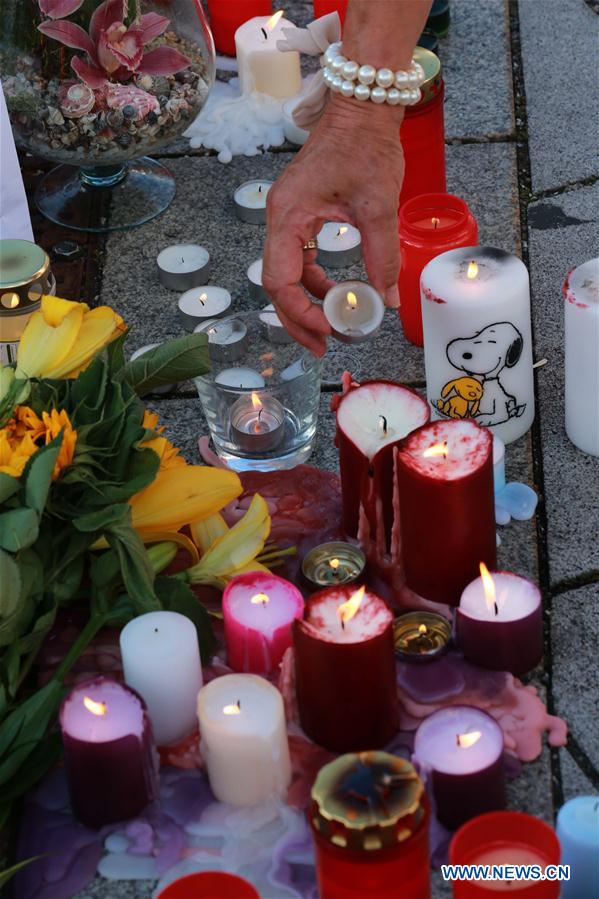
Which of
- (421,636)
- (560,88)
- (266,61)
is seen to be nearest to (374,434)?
(421,636)

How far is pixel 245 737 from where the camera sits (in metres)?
1.20

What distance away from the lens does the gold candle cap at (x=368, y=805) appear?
3.43ft

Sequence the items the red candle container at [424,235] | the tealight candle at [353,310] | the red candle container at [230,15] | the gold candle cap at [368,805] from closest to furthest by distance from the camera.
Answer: the gold candle cap at [368,805] < the tealight candle at [353,310] < the red candle container at [424,235] < the red candle container at [230,15]

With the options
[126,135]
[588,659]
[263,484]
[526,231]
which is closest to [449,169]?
[526,231]

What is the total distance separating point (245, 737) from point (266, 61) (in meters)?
1.55

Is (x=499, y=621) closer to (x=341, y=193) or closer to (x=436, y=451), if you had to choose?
(x=436, y=451)

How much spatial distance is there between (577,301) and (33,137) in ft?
3.24

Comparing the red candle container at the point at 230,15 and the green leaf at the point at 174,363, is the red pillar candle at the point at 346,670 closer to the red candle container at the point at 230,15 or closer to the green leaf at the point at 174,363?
the green leaf at the point at 174,363

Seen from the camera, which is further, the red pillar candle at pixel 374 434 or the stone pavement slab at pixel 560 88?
the stone pavement slab at pixel 560 88

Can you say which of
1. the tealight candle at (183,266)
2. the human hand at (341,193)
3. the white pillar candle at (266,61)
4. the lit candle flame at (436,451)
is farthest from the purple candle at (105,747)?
the white pillar candle at (266,61)

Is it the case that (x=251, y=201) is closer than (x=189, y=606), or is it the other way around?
(x=189, y=606)

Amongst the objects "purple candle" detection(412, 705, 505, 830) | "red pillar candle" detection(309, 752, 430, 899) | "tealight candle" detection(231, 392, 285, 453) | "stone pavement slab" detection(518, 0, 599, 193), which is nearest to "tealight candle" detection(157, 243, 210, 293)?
"tealight candle" detection(231, 392, 285, 453)

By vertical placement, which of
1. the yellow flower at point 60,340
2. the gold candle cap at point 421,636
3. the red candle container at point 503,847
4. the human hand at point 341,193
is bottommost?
the gold candle cap at point 421,636

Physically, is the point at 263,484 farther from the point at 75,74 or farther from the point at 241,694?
the point at 75,74
